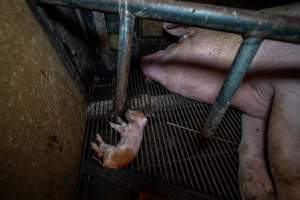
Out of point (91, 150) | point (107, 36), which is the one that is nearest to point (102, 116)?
point (91, 150)

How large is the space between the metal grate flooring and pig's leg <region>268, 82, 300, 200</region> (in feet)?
0.92

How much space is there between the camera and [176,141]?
142 centimetres

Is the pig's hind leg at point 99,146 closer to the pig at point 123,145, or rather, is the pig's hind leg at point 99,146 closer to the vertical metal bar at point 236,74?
the pig at point 123,145

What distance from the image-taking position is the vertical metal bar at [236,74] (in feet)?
2.48

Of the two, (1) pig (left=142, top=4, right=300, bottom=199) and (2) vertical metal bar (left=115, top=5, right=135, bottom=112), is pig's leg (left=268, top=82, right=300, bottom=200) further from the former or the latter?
(2) vertical metal bar (left=115, top=5, right=135, bottom=112)

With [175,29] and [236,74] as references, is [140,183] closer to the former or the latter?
[236,74]

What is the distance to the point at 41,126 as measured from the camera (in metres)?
0.90

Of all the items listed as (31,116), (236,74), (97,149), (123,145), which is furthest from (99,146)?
(236,74)

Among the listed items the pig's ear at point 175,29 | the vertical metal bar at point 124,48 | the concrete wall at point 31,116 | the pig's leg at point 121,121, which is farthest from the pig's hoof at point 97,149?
the pig's ear at point 175,29

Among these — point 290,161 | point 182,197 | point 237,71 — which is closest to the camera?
point 237,71

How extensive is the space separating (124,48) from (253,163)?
3.59 ft

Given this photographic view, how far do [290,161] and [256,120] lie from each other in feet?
1.64

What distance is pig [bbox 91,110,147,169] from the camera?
120 cm

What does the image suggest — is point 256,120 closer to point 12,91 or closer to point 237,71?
point 237,71
